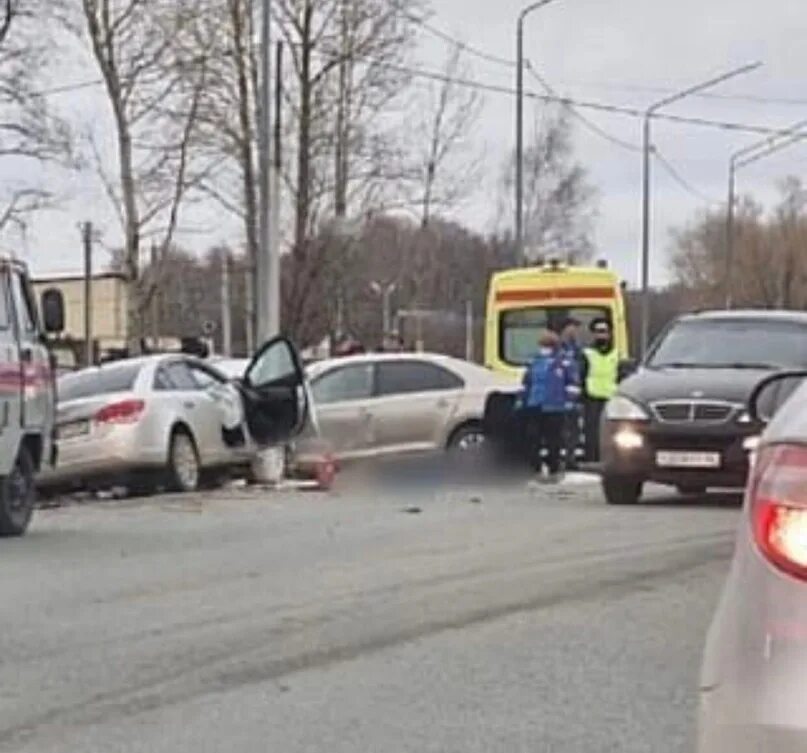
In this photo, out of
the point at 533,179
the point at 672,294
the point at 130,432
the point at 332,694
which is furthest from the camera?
the point at 672,294

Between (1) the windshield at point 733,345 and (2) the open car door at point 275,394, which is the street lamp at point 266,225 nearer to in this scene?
(2) the open car door at point 275,394

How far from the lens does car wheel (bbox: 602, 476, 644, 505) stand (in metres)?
19.4

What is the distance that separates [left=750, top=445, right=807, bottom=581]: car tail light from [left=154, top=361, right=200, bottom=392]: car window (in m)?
18.1

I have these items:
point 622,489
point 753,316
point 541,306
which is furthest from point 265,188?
point 622,489

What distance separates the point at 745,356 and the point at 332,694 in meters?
11.7

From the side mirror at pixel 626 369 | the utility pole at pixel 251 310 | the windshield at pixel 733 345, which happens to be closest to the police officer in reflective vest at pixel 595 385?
the side mirror at pixel 626 369

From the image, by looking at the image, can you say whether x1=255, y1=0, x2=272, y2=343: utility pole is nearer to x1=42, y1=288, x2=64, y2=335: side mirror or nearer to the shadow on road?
the shadow on road

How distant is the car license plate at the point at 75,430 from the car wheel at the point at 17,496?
15.3ft

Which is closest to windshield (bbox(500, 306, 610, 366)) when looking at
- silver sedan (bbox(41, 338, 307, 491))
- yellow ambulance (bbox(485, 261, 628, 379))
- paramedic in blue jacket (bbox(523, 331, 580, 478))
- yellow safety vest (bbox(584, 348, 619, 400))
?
yellow ambulance (bbox(485, 261, 628, 379))

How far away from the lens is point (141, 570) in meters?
13.5

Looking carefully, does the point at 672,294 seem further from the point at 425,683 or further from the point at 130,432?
the point at 425,683

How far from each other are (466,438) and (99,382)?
16.9ft

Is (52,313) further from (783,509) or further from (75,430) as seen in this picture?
(783,509)

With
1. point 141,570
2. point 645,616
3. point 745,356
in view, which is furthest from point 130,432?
point 645,616
